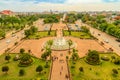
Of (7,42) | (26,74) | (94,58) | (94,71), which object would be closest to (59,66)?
(94,71)

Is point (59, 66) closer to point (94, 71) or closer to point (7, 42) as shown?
point (94, 71)

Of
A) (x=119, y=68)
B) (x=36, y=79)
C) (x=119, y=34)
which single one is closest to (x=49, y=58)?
(x=36, y=79)

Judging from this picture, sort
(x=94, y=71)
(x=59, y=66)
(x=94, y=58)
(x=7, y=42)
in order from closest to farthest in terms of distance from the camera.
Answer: (x=94, y=71)
(x=59, y=66)
(x=94, y=58)
(x=7, y=42)

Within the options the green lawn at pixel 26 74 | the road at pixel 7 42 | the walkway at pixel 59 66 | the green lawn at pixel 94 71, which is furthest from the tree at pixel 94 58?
the road at pixel 7 42

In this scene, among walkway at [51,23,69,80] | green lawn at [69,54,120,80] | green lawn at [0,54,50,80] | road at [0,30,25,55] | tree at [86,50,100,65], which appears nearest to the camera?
green lawn at [0,54,50,80]

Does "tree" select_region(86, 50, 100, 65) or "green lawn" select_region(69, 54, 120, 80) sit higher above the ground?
"tree" select_region(86, 50, 100, 65)

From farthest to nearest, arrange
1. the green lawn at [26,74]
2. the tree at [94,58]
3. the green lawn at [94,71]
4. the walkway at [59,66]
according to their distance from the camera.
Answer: the tree at [94,58] < the walkway at [59,66] < the green lawn at [94,71] < the green lawn at [26,74]

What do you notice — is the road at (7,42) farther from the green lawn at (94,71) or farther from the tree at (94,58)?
the tree at (94,58)

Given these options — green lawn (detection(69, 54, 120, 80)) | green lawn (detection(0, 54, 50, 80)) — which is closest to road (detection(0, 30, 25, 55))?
green lawn (detection(0, 54, 50, 80))

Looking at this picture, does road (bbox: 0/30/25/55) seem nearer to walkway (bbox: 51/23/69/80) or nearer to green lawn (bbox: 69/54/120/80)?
walkway (bbox: 51/23/69/80)
